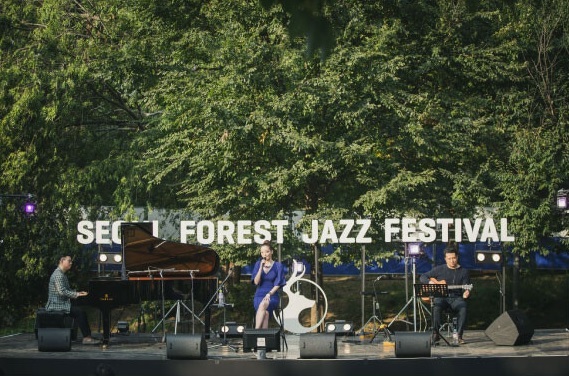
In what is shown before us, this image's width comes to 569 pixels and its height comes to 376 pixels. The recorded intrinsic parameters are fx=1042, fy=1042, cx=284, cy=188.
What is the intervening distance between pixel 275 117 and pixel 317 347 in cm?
749

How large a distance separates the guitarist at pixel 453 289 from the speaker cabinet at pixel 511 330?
50cm

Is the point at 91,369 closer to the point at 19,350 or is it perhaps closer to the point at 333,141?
the point at 19,350

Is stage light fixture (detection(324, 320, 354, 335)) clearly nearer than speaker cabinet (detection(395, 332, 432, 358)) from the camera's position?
No

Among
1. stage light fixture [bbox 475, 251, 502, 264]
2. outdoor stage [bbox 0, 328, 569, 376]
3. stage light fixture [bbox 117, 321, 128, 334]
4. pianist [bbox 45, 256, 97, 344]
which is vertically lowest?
outdoor stage [bbox 0, 328, 569, 376]

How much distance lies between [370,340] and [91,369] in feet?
16.0

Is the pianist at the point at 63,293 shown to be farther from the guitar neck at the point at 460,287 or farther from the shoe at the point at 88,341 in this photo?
the guitar neck at the point at 460,287

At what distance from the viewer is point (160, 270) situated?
15.8 m

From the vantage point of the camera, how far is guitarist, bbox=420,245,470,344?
15.4 metres

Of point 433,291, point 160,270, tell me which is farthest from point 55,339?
point 433,291

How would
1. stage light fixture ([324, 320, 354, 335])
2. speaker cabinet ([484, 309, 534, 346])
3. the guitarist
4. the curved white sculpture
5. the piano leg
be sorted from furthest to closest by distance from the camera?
the curved white sculpture < stage light fixture ([324, 320, 354, 335]) < the piano leg < the guitarist < speaker cabinet ([484, 309, 534, 346])

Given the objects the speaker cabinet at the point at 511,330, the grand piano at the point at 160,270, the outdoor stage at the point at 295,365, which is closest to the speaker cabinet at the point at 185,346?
the outdoor stage at the point at 295,365

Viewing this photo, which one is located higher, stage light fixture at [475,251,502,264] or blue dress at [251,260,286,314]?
stage light fixture at [475,251,502,264]

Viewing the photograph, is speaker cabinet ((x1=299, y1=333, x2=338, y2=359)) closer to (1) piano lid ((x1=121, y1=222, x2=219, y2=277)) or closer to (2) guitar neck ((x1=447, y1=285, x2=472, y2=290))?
(2) guitar neck ((x1=447, y1=285, x2=472, y2=290))

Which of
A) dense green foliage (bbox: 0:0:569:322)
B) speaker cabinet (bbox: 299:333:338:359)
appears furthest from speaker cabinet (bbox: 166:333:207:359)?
dense green foliage (bbox: 0:0:569:322)
